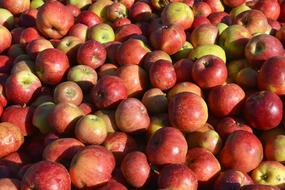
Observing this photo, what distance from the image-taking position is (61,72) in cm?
487

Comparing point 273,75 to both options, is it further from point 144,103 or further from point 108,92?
point 108,92

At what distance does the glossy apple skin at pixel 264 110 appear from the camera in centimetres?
391

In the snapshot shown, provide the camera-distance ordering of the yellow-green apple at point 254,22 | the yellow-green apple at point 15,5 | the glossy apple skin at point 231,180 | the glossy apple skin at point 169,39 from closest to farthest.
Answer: the glossy apple skin at point 231,180
the glossy apple skin at point 169,39
the yellow-green apple at point 254,22
the yellow-green apple at point 15,5

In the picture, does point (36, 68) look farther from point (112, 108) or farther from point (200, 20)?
point (200, 20)

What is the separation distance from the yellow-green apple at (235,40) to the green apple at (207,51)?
143mm

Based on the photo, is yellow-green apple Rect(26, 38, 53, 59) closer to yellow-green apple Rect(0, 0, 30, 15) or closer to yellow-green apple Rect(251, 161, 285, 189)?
yellow-green apple Rect(0, 0, 30, 15)

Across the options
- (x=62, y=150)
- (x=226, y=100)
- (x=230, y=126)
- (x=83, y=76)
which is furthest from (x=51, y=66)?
(x=230, y=126)

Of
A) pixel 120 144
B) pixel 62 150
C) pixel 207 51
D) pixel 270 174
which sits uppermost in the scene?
pixel 207 51

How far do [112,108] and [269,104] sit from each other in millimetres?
1571

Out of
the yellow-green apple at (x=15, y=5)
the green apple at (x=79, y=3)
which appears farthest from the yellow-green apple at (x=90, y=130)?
the yellow-green apple at (x=15, y=5)

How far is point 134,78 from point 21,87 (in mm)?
1276

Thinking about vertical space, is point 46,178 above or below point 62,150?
above

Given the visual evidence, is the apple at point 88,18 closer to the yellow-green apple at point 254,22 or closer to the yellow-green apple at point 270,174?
the yellow-green apple at point 254,22

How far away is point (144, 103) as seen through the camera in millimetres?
4367
